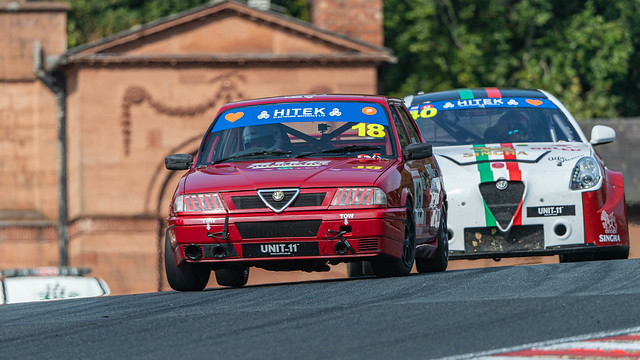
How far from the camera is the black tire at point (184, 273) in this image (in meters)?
11.3

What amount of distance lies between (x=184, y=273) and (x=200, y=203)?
2.22 ft

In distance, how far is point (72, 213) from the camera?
1629 inches

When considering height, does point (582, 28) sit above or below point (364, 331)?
above

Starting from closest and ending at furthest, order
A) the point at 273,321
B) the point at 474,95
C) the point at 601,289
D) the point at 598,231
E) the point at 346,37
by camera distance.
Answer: the point at 273,321 → the point at 601,289 → the point at 598,231 → the point at 474,95 → the point at 346,37

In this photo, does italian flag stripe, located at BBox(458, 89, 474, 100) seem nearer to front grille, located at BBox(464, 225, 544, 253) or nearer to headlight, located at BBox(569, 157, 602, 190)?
headlight, located at BBox(569, 157, 602, 190)

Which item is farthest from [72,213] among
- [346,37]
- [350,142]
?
[350,142]

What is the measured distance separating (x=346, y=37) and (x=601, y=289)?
30935mm

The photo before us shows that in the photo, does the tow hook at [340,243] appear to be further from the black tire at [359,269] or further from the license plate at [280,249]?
the black tire at [359,269]

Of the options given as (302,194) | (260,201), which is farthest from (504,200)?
(260,201)

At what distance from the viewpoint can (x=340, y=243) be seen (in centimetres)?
1073

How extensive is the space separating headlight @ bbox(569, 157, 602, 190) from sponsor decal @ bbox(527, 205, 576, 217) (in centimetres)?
18

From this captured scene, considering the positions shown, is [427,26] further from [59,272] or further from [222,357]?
[222,357]

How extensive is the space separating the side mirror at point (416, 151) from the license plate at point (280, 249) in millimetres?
1310

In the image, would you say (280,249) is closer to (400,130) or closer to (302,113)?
(302,113)
